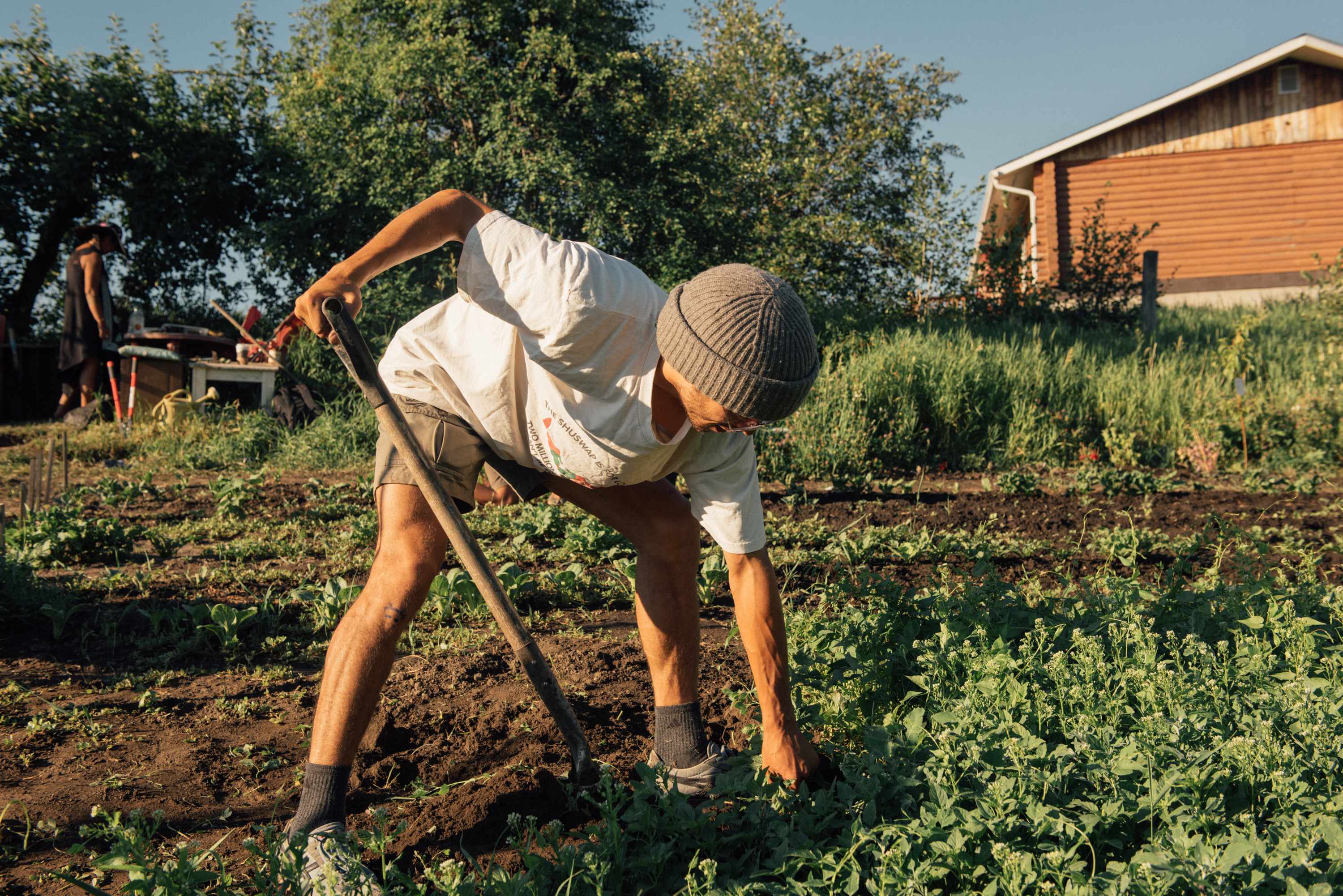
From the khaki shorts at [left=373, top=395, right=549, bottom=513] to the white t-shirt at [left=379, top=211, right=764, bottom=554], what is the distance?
0.03 metres

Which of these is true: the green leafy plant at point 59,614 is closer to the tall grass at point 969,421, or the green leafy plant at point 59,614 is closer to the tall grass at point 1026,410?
the tall grass at point 969,421

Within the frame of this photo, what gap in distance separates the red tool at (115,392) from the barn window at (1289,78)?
19.3 meters

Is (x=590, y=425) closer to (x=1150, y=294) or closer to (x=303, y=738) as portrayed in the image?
(x=303, y=738)

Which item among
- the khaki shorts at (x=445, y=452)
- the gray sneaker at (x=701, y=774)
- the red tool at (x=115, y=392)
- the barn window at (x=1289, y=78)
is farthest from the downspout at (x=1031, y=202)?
the khaki shorts at (x=445, y=452)

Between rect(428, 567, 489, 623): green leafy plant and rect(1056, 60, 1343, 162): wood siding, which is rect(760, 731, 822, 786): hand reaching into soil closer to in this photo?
rect(428, 567, 489, 623): green leafy plant

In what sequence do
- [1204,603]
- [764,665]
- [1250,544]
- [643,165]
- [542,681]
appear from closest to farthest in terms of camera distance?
[764,665] < [542,681] < [1204,603] < [1250,544] < [643,165]

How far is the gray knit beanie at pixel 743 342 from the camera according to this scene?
6.75 feet

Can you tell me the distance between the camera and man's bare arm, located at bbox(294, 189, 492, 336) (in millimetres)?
2227

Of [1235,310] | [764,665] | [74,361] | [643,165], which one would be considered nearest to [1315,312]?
[1235,310]

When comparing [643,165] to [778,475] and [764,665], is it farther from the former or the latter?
[764,665]

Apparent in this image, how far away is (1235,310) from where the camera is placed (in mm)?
14906

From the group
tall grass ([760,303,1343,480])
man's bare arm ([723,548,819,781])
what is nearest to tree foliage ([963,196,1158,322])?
tall grass ([760,303,1343,480])

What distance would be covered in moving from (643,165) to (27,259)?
753 centimetres

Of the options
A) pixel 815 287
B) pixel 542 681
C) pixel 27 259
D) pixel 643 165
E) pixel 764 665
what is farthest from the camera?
pixel 815 287
